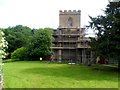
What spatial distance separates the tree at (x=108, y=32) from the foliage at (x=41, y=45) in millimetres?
25760

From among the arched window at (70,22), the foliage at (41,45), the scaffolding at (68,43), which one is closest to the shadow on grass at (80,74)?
the foliage at (41,45)

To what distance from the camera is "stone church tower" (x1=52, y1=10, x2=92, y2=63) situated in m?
66.5

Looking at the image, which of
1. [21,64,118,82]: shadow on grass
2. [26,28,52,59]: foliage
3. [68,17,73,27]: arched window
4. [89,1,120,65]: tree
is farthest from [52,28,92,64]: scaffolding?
[21,64,118,82]: shadow on grass

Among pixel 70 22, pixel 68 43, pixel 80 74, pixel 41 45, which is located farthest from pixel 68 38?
pixel 80 74

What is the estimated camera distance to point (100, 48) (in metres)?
35.3

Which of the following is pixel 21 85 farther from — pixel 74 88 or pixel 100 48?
pixel 100 48

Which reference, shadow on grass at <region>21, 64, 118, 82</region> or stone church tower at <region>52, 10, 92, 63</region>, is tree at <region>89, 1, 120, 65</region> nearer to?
shadow on grass at <region>21, 64, 118, 82</region>

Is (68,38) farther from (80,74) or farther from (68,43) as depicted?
(80,74)

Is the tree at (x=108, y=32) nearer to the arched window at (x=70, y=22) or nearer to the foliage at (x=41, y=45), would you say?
the foliage at (x=41, y=45)

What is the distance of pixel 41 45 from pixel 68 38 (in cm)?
815

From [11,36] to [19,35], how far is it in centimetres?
242

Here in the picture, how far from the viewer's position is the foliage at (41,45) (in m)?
63.4

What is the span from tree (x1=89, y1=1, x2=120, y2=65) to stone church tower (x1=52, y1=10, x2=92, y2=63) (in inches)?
1009

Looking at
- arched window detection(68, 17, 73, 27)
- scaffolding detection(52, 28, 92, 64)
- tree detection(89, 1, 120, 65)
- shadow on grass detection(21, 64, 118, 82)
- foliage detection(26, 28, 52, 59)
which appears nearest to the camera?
shadow on grass detection(21, 64, 118, 82)
